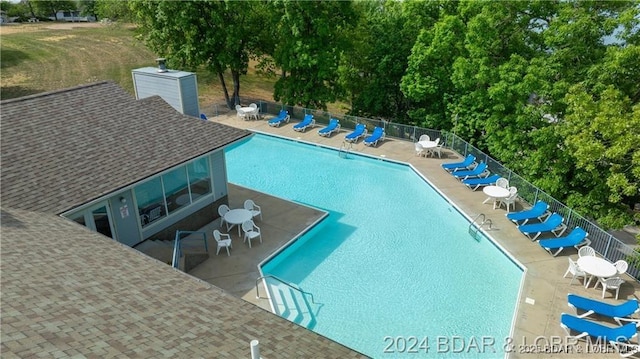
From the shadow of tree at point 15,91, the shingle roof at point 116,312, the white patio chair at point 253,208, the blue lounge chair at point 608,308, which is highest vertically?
the shingle roof at point 116,312

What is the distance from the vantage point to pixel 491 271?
13.8 metres

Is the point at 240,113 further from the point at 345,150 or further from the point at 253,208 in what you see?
the point at 253,208

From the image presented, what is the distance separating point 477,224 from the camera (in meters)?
15.8

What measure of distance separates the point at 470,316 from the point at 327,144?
14.0 m

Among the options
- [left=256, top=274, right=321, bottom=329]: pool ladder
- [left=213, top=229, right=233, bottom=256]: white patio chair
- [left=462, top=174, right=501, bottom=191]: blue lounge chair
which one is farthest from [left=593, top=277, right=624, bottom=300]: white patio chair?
[left=213, top=229, right=233, bottom=256]: white patio chair

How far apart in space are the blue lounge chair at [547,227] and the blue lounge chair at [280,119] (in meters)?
16.3

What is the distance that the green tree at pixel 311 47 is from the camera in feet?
84.1

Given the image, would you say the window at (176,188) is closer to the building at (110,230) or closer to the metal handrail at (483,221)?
the building at (110,230)

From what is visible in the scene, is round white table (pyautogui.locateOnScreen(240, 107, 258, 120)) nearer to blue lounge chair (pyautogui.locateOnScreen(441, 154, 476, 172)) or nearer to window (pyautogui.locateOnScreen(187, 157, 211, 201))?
window (pyautogui.locateOnScreen(187, 157, 211, 201))

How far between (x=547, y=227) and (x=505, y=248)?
5.93 feet

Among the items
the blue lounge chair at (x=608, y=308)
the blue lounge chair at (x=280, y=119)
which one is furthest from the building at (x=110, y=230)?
the blue lounge chair at (x=280, y=119)

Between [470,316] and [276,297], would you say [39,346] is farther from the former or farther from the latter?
[470,316]

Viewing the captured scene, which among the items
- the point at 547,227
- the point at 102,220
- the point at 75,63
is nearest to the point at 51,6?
the point at 75,63

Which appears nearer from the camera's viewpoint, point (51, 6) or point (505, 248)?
point (505, 248)
